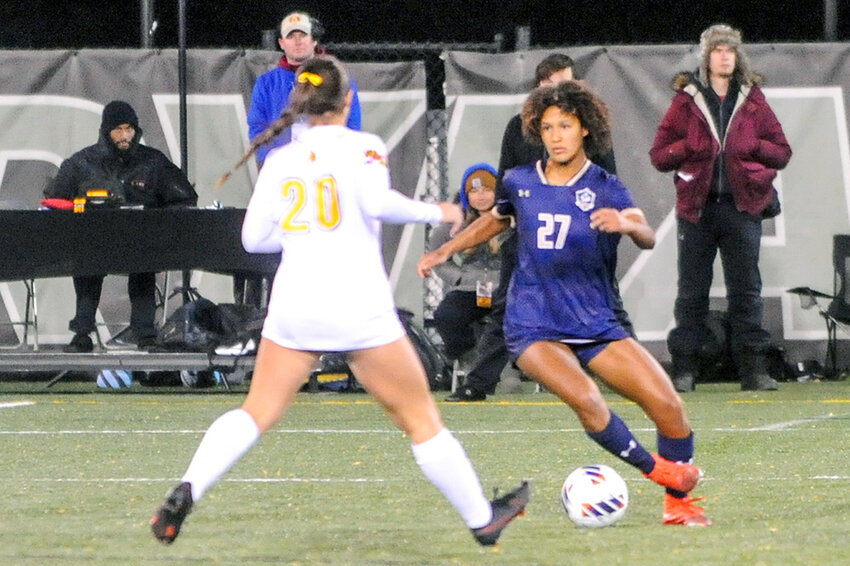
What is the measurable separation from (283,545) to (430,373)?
6481 millimetres

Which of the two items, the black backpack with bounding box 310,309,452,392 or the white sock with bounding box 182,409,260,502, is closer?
the white sock with bounding box 182,409,260,502

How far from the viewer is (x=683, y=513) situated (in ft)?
19.9

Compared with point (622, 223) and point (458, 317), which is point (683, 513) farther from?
point (458, 317)

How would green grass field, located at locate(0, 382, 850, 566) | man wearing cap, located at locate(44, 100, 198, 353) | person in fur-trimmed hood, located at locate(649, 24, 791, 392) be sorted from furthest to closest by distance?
man wearing cap, located at locate(44, 100, 198, 353)
person in fur-trimmed hood, located at locate(649, 24, 791, 392)
green grass field, located at locate(0, 382, 850, 566)

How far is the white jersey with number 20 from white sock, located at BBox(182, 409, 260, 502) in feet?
0.97

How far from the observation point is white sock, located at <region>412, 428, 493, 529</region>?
210 inches

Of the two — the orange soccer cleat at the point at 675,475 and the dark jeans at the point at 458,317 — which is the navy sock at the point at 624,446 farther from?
the dark jeans at the point at 458,317

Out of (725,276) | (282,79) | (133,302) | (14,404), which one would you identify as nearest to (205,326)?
(133,302)

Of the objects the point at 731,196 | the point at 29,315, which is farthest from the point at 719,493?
the point at 29,315

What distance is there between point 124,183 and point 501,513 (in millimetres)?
7516

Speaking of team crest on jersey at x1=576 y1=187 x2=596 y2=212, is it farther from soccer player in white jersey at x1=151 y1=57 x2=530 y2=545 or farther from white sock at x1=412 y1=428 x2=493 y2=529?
white sock at x1=412 y1=428 x2=493 y2=529

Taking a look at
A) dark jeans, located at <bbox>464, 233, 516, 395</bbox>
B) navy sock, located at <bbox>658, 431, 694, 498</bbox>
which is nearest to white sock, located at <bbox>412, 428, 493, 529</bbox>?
navy sock, located at <bbox>658, 431, 694, 498</bbox>

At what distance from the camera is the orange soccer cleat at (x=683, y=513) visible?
6.03m

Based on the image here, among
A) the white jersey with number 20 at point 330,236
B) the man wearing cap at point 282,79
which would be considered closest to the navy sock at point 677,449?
the white jersey with number 20 at point 330,236
